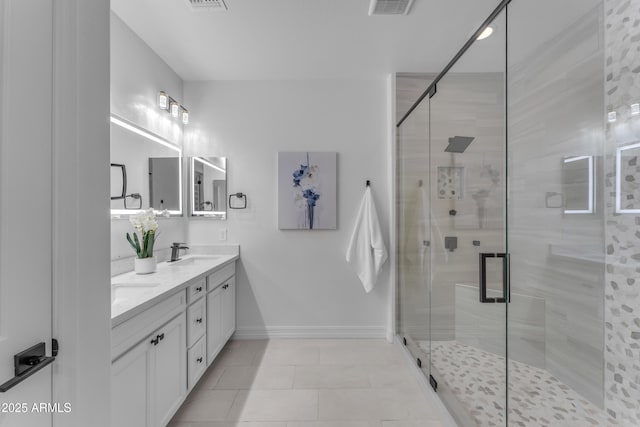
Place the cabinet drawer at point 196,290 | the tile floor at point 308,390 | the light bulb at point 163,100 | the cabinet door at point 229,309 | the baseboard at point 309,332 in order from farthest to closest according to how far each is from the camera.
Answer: the baseboard at point 309,332 → the cabinet door at point 229,309 → the light bulb at point 163,100 → the cabinet drawer at point 196,290 → the tile floor at point 308,390

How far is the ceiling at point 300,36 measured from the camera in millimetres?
2084

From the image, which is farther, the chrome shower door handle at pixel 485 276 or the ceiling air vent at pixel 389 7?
the ceiling air vent at pixel 389 7

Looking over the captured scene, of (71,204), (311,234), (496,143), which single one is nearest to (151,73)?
(311,234)

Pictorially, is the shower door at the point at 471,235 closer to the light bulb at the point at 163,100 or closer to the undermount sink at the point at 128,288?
the undermount sink at the point at 128,288

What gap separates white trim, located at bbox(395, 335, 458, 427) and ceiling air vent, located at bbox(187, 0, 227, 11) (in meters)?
2.98

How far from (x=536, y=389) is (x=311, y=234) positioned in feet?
7.51

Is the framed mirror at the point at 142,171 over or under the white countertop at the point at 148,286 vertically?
over

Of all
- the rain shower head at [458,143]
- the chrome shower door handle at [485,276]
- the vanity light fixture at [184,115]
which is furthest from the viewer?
the vanity light fixture at [184,115]

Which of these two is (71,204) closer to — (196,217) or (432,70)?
(196,217)

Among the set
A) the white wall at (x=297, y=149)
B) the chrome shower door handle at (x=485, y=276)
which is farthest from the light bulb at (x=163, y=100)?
the chrome shower door handle at (x=485, y=276)

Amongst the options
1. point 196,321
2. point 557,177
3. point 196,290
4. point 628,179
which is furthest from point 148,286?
point 628,179

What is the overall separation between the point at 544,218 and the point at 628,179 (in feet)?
0.93

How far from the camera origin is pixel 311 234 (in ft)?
10.4

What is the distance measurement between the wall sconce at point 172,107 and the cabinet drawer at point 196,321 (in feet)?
5.63
